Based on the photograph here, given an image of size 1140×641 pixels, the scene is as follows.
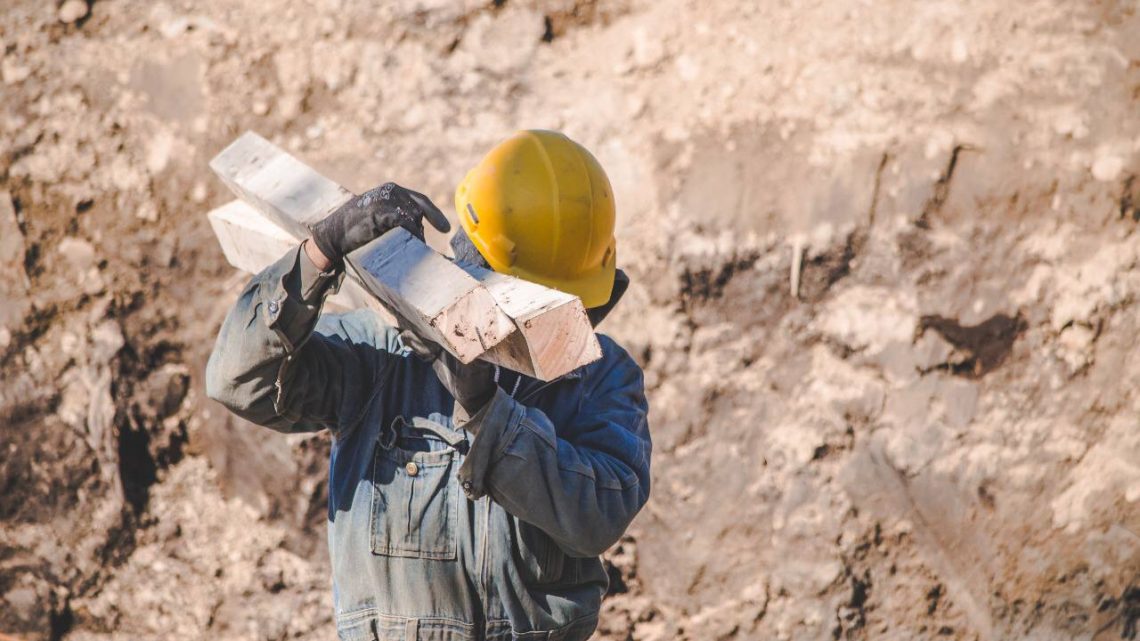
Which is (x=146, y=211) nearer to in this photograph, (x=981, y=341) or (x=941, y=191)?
(x=941, y=191)

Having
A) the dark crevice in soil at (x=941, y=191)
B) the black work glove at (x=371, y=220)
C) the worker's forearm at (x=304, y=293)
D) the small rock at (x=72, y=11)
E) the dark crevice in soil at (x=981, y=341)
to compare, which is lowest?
the dark crevice in soil at (x=981, y=341)

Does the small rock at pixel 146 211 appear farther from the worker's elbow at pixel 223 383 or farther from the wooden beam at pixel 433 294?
the wooden beam at pixel 433 294

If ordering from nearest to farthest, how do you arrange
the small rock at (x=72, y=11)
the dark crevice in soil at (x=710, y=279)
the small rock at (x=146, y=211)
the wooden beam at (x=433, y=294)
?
the wooden beam at (x=433, y=294)
the dark crevice in soil at (x=710, y=279)
the small rock at (x=146, y=211)
the small rock at (x=72, y=11)

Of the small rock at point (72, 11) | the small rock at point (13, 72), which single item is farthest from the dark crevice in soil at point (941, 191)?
the small rock at point (13, 72)

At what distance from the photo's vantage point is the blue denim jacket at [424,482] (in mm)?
2148

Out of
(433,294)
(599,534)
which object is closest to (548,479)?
(599,534)

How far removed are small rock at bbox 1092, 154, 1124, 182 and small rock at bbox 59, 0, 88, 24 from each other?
3.58 meters

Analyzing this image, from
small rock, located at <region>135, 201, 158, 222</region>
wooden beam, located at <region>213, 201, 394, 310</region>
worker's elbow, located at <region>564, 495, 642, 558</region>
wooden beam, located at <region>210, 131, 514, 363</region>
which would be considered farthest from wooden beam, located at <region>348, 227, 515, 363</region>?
small rock, located at <region>135, 201, 158, 222</region>

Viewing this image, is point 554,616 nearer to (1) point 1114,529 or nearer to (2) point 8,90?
(1) point 1114,529

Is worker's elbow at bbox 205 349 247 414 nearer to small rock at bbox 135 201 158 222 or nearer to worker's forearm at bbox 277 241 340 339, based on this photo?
worker's forearm at bbox 277 241 340 339

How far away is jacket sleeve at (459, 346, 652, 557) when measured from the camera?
2.04 m

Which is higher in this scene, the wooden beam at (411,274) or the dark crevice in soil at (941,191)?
the wooden beam at (411,274)

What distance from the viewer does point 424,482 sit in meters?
2.29

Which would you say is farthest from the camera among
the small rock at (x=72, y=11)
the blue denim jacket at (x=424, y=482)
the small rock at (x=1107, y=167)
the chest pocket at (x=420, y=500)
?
the small rock at (x=72, y=11)
